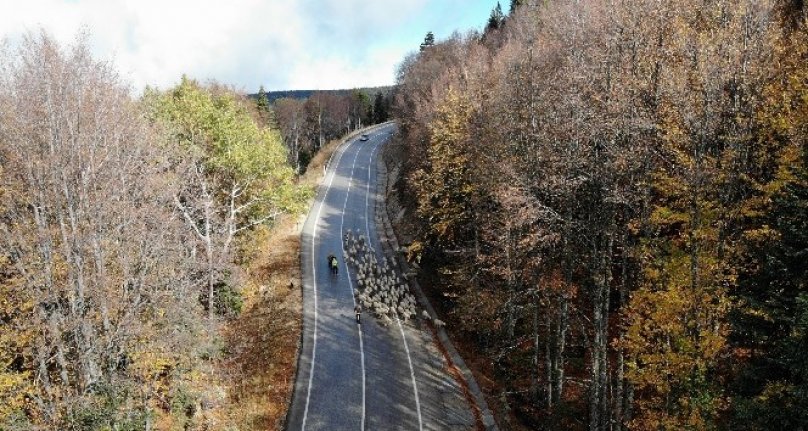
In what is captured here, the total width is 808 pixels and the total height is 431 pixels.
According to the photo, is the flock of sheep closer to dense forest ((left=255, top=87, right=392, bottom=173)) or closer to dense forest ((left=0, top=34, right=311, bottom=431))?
dense forest ((left=0, top=34, right=311, bottom=431))

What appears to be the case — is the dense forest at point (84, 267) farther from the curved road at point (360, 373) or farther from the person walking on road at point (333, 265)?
the person walking on road at point (333, 265)

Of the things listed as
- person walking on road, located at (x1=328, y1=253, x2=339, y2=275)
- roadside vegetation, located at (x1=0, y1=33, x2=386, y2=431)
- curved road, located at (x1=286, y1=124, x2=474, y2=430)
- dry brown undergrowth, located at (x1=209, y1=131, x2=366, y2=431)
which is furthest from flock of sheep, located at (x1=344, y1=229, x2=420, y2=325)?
roadside vegetation, located at (x1=0, y1=33, x2=386, y2=431)

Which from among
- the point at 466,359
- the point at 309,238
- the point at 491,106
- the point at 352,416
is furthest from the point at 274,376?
the point at 309,238

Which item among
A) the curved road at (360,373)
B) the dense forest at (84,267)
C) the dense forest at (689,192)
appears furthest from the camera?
the curved road at (360,373)

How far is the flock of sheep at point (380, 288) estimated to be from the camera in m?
35.5

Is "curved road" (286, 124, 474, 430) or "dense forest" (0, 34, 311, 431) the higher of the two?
"dense forest" (0, 34, 311, 431)

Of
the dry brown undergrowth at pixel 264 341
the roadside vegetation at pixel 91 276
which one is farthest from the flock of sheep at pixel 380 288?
the roadside vegetation at pixel 91 276

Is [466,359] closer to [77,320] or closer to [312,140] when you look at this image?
[77,320]

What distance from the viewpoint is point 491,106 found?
29.9m

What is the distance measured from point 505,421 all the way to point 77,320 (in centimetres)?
1801

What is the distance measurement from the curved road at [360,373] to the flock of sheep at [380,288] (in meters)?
0.77

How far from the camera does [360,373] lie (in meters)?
28.9

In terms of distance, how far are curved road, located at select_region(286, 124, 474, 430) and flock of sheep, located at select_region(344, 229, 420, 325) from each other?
2.54 feet

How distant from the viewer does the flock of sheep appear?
35.5 m
